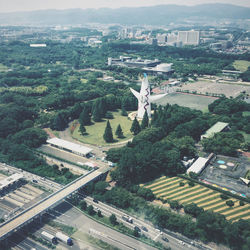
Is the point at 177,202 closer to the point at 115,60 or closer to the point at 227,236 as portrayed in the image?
the point at 227,236

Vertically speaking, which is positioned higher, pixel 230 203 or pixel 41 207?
pixel 230 203

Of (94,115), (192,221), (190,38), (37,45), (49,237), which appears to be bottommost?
(49,237)

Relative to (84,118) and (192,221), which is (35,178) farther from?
(192,221)

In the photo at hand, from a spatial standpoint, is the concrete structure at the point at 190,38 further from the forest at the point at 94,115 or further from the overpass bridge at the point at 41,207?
the overpass bridge at the point at 41,207

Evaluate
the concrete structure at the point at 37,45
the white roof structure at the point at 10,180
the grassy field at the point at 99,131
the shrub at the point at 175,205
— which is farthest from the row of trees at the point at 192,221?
the concrete structure at the point at 37,45

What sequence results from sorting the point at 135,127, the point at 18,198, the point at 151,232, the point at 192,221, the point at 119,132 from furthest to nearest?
the point at 135,127
the point at 119,132
the point at 18,198
the point at 192,221
the point at 151,232

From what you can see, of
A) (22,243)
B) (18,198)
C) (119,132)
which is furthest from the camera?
(119,132)

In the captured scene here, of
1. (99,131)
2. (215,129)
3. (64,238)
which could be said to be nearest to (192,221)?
(64,238)

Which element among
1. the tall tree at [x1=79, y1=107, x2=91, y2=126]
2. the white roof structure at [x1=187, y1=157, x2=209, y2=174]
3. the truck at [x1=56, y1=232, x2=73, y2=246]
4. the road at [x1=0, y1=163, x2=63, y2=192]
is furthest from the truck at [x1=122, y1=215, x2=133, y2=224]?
the tall tree at [x1=79, y1=107, x2=91, y2=126]

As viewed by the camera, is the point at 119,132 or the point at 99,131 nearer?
the point at 119,132
